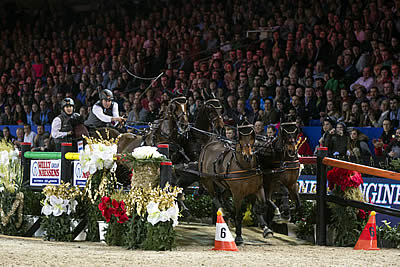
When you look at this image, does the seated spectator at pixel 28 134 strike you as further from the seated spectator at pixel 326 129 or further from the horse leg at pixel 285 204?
the horse leg at pixel 285 204

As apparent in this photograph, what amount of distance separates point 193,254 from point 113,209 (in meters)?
1.53

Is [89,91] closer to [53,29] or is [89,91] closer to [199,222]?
[53,29]

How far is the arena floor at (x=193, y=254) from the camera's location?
782cm

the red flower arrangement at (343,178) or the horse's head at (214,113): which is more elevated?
the horse's head at (214,113)

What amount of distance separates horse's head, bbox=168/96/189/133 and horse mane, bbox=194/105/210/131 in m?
0.40

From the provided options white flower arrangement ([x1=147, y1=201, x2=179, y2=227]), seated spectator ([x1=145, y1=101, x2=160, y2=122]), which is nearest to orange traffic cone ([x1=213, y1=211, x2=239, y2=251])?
white flower arrangement ([x1=147, y1=201, x2=179, y2=227])

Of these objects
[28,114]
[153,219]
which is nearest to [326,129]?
[153,219]

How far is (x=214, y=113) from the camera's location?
1220 cm

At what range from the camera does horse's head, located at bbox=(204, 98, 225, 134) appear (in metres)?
12.2

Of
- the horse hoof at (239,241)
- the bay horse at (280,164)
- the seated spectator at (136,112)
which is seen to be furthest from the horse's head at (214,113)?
the seated spectator at (136,112)

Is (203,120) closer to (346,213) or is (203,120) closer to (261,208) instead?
(261,208)

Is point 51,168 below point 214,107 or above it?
below

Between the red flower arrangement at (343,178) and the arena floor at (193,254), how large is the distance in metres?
1.09

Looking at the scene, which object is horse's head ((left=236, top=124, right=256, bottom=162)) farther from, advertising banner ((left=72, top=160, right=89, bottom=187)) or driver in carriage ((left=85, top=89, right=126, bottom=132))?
driver in carriage ((left=85, top=89, right=126, bottom=132))
